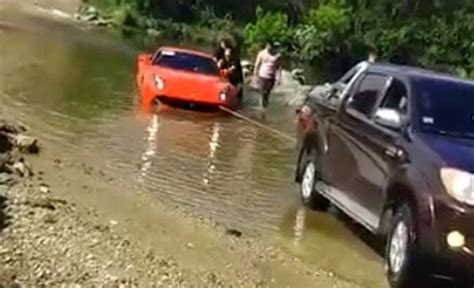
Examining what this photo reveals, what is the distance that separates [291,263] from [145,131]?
9.54 m

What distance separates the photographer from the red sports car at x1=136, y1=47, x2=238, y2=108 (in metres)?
23.9

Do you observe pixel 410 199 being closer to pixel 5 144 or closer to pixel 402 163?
pixel 402 163

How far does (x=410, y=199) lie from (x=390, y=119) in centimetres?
110

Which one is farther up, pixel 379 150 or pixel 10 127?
pixel 379 150

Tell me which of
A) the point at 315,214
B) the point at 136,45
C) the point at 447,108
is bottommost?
the point at 136,45

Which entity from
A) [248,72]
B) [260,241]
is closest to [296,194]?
[260,241]

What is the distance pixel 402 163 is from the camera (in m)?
9.89

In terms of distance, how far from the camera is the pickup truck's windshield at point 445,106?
1029 cm

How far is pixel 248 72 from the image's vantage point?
1406 inches

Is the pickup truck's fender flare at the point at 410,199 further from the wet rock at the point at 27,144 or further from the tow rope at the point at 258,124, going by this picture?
the tow rope at the point at 258,124

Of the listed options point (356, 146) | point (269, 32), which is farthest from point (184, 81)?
point (269, 32)

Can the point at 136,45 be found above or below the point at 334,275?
below

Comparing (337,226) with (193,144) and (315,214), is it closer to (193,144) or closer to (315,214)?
(315,214)

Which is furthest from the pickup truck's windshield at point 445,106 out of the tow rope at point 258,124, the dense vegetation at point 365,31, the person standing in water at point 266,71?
the dense vegetation at point 365,31
